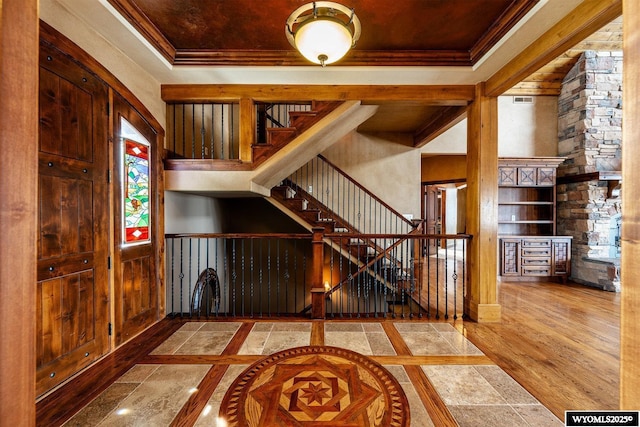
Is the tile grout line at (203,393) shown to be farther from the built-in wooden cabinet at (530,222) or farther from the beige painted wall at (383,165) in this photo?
the built-in wooden cabinet at (530,222)

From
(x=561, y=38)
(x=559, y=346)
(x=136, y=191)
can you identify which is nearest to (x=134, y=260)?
(x=136, y=191)

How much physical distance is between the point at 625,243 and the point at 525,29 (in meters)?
2.61

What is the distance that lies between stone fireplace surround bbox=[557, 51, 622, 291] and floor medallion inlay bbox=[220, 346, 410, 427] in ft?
17.4

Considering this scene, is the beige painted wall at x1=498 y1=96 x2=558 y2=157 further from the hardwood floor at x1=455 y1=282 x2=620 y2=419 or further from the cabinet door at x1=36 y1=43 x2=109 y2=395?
the cabinet door at x1=36 y1=43 x2=109 y2=395

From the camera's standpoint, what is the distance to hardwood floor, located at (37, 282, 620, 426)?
6.12ft

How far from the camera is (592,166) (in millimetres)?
5242

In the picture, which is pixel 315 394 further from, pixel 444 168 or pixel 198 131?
pixel 444 168

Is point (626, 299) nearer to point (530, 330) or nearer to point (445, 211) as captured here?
point (530, 330)

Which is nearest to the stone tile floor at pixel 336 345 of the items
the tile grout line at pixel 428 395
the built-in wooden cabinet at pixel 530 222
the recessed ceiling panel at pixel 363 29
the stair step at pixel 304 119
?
the tile grout line at pixel 428 395

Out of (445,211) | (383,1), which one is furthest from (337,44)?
(445,211)

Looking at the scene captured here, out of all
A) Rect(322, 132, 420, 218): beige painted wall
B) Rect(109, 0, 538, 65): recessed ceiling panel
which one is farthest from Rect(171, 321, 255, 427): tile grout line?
Rect(322, 132, 420, 218): beige painted wall

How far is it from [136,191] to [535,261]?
687 centimetres

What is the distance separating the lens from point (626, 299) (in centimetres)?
69

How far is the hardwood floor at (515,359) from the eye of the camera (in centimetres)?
186
